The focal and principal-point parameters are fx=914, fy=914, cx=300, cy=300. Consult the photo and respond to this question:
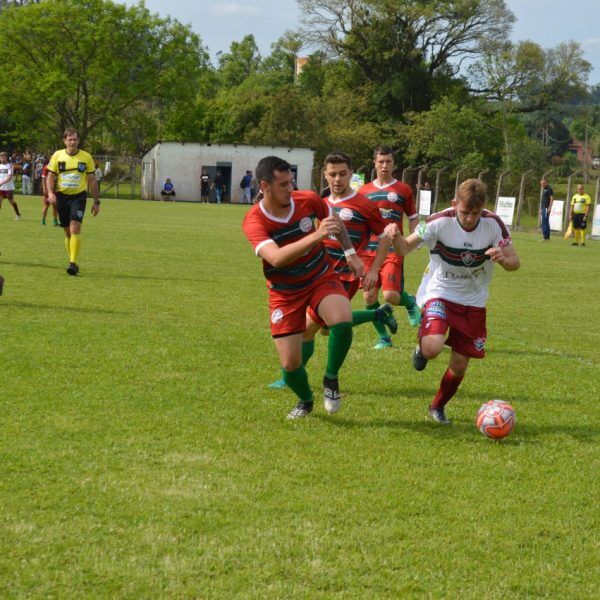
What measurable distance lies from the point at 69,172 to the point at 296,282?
8.50 metres

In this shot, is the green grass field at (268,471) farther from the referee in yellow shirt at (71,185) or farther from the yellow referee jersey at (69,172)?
the yellow referee jersey at (69,172)

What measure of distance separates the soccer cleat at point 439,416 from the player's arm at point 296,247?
1.54 metres

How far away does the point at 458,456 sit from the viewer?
5.75m

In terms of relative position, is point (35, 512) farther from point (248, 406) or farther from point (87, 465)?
point (248, 406)

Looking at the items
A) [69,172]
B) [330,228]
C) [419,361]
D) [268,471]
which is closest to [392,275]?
[419,361]

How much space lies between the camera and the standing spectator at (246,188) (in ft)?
182

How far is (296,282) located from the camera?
6.55 meters

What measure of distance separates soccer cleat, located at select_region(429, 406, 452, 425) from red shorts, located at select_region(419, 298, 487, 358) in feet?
1.48

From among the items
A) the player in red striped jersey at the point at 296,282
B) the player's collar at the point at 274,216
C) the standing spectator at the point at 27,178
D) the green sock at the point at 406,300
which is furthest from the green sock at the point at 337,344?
the standing spectator at the point at 27,178

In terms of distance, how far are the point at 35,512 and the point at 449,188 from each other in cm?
3826

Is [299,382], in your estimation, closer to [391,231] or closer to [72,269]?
[391,231]

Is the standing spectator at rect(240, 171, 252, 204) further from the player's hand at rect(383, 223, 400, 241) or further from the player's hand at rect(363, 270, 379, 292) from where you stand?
the player's hand at rect(383, 223, 400, 241)

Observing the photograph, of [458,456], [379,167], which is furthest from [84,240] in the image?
[458,456]

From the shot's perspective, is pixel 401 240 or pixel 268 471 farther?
pixel 401 240
